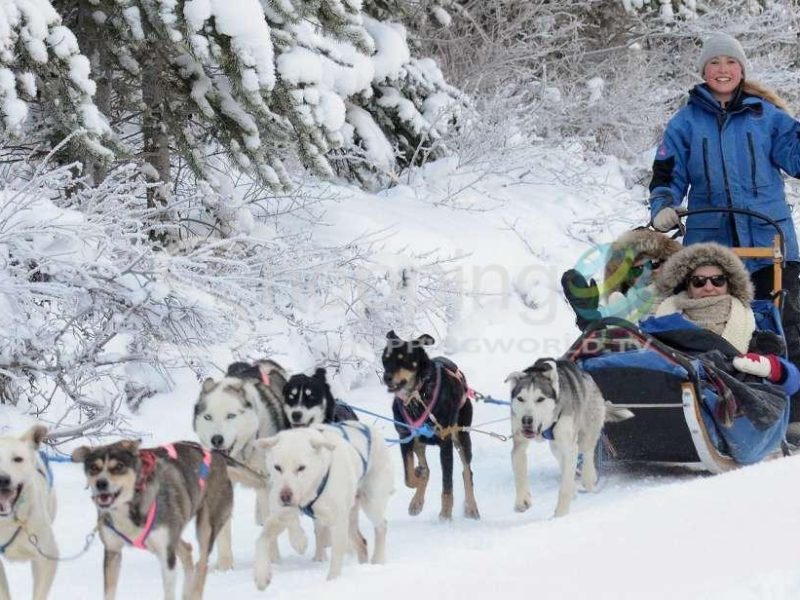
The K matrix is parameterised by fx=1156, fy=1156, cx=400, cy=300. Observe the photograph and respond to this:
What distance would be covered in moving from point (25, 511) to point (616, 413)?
320 centimetres

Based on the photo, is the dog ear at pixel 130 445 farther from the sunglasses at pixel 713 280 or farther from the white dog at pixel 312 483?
the sunglasses at pixel 713 280

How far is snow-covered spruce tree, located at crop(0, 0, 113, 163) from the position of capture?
5520 mm

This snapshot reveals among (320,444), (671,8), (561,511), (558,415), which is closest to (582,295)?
(558,415)

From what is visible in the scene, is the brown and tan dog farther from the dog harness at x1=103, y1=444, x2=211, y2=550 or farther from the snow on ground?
the snow on ground

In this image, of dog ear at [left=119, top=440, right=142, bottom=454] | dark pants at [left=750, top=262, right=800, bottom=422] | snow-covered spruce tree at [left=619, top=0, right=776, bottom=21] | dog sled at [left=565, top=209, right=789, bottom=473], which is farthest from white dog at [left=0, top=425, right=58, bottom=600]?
snow-covered spruce tree at [left=619, top=0, right=776, bottom=21]

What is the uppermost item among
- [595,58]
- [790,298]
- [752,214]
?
[595,58]

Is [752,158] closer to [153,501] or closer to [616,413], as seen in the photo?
[616,413]

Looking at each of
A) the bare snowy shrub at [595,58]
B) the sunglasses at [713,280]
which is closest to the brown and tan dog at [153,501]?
the sunglasses at [713,280]

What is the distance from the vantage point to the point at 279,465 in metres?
4.14

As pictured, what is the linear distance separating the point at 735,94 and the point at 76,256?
3907 mm

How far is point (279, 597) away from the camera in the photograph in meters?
3.72

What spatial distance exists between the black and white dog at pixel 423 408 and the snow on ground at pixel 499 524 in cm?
15

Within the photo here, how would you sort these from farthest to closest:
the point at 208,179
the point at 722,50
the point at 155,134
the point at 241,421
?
the point at 155,134, the point at 208,179, the point at 722,50, the point at 241,421

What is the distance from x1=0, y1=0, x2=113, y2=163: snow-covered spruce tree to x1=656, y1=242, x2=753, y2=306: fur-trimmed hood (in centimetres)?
316
